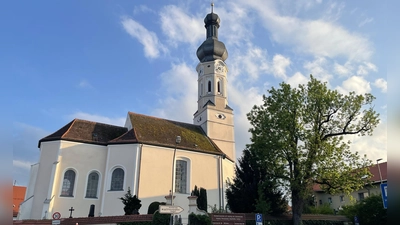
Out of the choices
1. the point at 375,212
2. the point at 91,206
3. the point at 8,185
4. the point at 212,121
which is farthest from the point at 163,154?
the point at 8,185

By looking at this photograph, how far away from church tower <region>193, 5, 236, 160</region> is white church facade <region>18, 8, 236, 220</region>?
317cm

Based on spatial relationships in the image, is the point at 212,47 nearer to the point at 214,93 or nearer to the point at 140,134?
the point at 214,93

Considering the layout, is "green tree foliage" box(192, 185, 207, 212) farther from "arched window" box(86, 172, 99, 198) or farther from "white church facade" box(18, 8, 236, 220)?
"arched window" box(86, 172, 99, 198)

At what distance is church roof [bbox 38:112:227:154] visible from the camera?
27.4 m

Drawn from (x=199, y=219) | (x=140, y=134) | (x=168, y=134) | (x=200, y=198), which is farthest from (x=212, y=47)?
(x=199, y=219)

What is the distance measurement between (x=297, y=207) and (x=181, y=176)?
1148 cm

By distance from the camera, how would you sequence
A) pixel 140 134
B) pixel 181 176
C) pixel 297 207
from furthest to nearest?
pixel 181 176 → pixel 140 134 → pixel 297 207

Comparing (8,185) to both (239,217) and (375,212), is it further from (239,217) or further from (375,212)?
(375,212)

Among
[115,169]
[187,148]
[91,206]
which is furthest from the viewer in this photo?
[187,148]

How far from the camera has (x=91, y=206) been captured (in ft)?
80.3

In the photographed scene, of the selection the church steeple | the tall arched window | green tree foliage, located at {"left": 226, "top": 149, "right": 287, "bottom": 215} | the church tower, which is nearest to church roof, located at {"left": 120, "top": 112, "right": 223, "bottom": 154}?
the church tower

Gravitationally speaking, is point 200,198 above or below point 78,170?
below

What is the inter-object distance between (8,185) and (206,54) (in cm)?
3853

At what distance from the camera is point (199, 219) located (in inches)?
758
